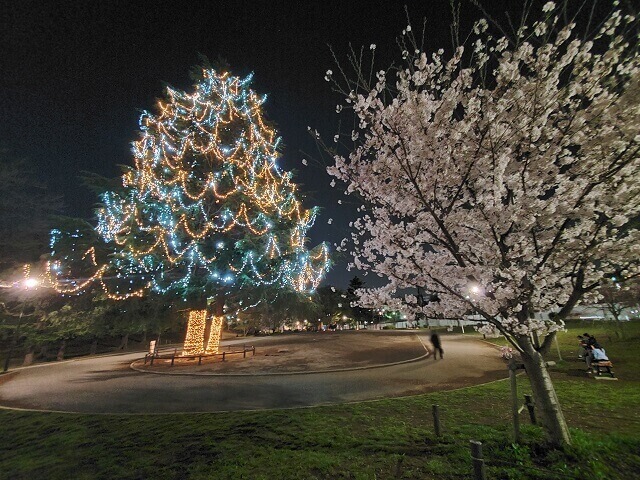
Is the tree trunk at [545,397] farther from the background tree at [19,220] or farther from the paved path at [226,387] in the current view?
the background tree at [19,220]

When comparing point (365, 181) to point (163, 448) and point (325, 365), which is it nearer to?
point (163, 448)

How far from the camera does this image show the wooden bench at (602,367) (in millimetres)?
9951

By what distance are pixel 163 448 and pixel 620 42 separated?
10.8 m

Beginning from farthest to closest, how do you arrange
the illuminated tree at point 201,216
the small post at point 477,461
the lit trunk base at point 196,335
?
the lit trunk base at point 196,335 → the illuminated tree at point 201,216 → the small post at point 477,461

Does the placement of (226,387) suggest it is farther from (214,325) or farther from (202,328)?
(214,325)

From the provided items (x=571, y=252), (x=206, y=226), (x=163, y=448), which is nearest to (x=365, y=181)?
(x=571, y=252)

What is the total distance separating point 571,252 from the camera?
200 inches

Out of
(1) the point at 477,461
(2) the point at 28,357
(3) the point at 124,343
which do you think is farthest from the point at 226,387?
(3) the point at 124,343

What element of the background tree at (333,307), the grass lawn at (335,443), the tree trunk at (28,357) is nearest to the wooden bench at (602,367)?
the grass lawn at (335,443)

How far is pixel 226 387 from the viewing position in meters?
11.0

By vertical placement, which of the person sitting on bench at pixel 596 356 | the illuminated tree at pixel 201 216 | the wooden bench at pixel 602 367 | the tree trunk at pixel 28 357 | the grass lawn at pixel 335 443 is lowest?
the grass lawn at pixel 335 443

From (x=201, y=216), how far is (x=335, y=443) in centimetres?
1619

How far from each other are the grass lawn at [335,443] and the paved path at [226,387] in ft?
3.35

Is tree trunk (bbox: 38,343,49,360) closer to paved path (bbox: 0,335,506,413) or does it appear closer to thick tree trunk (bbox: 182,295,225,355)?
paved path (bbox: 0,335,506,413)
